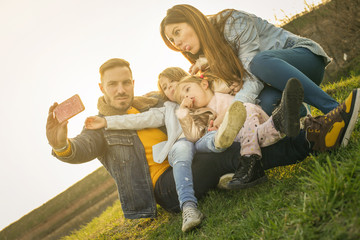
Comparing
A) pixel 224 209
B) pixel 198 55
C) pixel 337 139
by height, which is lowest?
pixel 224 209

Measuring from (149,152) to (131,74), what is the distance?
1019mm

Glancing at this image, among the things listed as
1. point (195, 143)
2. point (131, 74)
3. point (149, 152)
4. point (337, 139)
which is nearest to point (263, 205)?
point (337, 139)

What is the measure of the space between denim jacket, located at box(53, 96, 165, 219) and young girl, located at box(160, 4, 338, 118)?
111 centimetres

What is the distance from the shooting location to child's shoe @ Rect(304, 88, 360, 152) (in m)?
1.67

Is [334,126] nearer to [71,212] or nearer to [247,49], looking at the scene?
[247,49]

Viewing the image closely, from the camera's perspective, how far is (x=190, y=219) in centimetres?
187

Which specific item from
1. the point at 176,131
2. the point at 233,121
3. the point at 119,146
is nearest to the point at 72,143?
the point at 119,146

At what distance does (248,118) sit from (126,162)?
135cm

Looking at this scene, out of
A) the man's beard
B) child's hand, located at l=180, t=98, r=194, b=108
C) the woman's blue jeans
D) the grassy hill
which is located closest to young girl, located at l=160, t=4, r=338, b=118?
the woman's blue jeans

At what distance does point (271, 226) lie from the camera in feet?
4.45

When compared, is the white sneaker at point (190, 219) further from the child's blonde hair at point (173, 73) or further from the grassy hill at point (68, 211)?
the grassy hill at point (68, 211)

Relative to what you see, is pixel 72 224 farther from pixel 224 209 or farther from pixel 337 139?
pixel 337 139

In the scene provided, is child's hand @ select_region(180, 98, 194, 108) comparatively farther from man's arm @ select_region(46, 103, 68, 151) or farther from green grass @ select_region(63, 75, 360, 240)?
man's arm @ select_region(46, 103, 68, 151)

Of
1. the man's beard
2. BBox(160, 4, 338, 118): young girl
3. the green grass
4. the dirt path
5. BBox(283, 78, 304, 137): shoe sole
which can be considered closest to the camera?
the green grass
